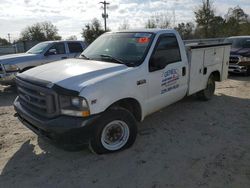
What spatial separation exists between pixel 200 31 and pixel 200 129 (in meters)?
31.1

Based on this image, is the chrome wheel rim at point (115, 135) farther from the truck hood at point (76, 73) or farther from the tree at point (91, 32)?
the tree at point (91, 32)

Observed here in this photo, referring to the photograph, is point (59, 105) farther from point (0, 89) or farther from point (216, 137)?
point (0, 89)

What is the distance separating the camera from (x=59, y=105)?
133 inches

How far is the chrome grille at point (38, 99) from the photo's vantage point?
338cm

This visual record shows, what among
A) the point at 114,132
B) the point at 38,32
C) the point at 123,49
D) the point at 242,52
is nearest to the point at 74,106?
the point at 114,132

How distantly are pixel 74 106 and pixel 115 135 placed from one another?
3.15ft

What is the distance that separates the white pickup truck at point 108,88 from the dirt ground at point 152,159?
1.26 feet

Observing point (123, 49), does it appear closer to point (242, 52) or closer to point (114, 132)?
point (114, 132)

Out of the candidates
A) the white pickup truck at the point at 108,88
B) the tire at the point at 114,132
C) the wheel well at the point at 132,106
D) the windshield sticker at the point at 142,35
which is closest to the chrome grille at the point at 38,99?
the white pickup truck at the point at 108,88

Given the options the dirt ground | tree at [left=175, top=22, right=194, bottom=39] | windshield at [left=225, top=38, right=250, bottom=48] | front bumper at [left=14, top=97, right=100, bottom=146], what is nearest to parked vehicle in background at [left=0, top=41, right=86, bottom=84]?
the dirt ground

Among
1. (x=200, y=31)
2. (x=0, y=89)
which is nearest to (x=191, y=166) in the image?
(x=0, y=89)

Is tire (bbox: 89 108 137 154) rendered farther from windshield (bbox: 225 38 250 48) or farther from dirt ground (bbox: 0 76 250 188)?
windshield (bbox: 225 38 250 48)

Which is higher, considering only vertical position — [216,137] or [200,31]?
[200,31]

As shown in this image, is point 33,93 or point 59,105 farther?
point 33,93
